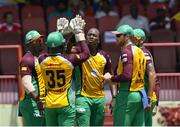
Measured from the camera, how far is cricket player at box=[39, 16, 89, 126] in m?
11.7

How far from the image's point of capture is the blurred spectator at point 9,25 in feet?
57.2

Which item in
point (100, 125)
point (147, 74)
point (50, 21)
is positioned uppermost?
point (50, 21)

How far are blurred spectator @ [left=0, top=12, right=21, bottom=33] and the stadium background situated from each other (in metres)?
0.16

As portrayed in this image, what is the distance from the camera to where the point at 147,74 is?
40.4 ft

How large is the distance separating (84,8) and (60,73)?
6.87m

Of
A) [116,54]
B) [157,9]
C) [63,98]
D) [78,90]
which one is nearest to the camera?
[63,98]

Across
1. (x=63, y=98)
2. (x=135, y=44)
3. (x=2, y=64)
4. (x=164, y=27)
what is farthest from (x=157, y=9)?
(x=63, y=98)

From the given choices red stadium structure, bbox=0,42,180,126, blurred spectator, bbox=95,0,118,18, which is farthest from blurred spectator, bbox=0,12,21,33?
blurred spectator, bbox=95,0,118,18

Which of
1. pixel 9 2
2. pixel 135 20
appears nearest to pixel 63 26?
pixel 135 20

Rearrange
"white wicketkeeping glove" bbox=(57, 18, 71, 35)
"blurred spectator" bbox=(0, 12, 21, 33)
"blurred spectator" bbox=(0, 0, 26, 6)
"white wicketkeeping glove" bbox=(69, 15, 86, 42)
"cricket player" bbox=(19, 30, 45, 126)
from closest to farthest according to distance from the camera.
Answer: "white wicketkeeping glove" bbox=(69, 15, 86, 42)
"cricket player" bbox=(19, 30, 45, 126)
"white wicketkeeping glove" bbox=(57, 18, 71, 35)
"blurred spectator" bbox=(0, 12, 21, 33)
"blurred spectator" bbox=(0, 0, 26, 6)

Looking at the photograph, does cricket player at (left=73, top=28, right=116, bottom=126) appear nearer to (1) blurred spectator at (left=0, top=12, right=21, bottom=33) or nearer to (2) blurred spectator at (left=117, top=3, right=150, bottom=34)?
(2) blurred spectator at (left=117, top=3, right=150, bottom=34)

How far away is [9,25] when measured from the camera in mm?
17562

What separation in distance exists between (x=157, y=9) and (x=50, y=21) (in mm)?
2375

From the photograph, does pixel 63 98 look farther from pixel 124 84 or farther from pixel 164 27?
pixel 164 27
